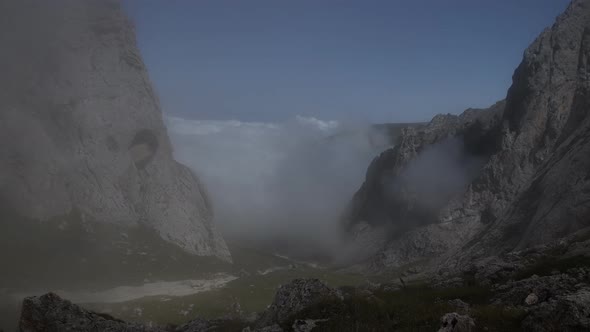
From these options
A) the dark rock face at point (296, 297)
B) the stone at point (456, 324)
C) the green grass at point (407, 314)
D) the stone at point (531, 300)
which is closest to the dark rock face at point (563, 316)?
the green grass at point (407, 314)

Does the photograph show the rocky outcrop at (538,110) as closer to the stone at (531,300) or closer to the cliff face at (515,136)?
the cliff face at (515,136)

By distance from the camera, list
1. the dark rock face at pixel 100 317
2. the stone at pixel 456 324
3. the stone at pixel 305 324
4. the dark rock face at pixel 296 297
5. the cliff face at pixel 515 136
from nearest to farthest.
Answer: the stone at pixel 456 324 → the stone at pixel 305 324 → the dark rock face at pixel 100 317 → the dark rock face at pixel 296 297 → the cliff face at pixel 515 136

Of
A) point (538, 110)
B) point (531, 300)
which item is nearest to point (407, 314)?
point (531, 300)

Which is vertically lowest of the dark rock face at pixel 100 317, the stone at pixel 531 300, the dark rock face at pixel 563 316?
the stone at pixel 531 300

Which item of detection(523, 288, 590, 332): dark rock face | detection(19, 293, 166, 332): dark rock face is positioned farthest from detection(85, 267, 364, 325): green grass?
detection(523, 288, 590, 332): dark rock face

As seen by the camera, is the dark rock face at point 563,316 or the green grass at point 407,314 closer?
the dark rock face at point 563,316

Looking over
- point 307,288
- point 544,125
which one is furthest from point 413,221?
point 307,288

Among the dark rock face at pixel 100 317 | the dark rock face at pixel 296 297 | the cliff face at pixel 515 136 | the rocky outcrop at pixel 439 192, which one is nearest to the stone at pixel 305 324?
the dark rock face at pixel 100 317

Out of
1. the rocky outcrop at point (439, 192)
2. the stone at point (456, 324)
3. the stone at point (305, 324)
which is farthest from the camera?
the rocky outcrop at point (439, 192)

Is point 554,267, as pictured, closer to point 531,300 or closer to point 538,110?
point 531,300

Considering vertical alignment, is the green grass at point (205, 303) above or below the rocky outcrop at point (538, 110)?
below

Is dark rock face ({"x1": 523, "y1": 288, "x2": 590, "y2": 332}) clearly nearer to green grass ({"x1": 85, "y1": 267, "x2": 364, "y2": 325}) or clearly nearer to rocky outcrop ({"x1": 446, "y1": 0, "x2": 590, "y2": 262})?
green grass ({"x1": 85, "y1": 267, "x2": 364, "y2": 325})
